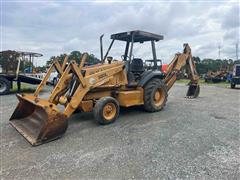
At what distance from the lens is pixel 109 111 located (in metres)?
5.44

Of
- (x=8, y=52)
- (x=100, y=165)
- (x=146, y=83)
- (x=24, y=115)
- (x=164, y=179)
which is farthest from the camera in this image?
(x=8, y=52)

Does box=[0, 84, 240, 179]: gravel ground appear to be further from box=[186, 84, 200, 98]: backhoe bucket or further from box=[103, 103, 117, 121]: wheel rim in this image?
box=[186, 84, 200, 98]: backhoe bucket

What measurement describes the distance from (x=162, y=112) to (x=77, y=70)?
10.5ft

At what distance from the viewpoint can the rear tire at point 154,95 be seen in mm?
6449

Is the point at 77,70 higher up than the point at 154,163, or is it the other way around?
the point at 77,70

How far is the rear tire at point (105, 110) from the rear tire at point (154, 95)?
4.39 ft

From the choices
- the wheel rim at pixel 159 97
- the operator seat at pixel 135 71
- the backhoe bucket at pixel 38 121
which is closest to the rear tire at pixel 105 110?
the backhoe bucket at pixel 38 121

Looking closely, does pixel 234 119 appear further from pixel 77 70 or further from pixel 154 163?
pixel 77 70

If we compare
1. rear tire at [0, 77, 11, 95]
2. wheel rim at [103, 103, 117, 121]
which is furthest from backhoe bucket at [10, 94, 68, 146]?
rear tire at [0, 77, 11, 95]

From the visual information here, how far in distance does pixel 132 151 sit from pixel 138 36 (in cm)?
382

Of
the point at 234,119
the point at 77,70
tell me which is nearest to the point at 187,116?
the point at 234,119

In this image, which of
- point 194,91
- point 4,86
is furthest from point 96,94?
point 4,86

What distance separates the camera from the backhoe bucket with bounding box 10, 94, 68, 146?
404 cm

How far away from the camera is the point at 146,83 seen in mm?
6480
